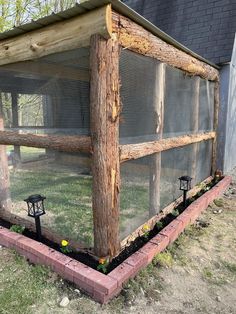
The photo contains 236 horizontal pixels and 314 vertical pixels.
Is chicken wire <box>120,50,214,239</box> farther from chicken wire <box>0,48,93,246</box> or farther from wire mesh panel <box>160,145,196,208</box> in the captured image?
chicken wire <box>0,48,93,246</box>

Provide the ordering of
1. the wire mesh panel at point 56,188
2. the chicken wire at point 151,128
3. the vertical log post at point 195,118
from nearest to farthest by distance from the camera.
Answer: the chicken wire at point 151,128 < the wire mesh panel at point 56,188 < the vertical log post at point 195,118

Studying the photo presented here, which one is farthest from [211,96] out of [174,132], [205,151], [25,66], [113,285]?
[113,285]

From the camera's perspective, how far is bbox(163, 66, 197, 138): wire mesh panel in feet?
9.92

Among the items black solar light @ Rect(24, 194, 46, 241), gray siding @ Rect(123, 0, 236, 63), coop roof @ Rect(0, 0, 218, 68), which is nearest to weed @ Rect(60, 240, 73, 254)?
black solar light @ Rect(24, 194, 46, 241)

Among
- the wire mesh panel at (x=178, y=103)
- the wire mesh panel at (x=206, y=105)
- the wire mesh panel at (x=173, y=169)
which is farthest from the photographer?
the wire mesh panel at (x=206, y=105)

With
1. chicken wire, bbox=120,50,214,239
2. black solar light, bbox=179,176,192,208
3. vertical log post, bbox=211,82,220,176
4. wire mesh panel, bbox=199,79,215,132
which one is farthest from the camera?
vertical log post, bbox=211,82,220,176

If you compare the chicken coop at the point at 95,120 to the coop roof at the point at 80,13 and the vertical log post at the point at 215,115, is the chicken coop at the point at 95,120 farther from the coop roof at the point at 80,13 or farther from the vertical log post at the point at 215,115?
the vertical log post at the point at 215,115

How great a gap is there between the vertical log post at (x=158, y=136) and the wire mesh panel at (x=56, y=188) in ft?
2.41

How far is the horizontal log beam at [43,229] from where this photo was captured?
2.39 meters

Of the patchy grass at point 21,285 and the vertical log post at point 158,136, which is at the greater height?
the vertical log post at point 158,136

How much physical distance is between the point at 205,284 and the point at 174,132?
182 cm

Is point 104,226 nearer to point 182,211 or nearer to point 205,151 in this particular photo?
point 182,211

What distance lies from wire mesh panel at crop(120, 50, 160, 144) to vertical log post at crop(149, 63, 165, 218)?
0.03m

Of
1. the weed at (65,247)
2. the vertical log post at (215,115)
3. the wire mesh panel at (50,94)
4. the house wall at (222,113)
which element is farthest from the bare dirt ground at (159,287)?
the house wall at (222,113)
